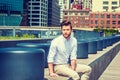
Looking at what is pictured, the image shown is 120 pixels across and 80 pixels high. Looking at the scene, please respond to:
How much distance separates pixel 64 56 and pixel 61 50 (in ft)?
0.56

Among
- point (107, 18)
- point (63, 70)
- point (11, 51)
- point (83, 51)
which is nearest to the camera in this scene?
point (11, 51)

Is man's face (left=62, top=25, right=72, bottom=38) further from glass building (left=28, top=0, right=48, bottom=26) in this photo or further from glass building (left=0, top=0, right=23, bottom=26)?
glass building (left=28, top=0, right=48, bottom=26)

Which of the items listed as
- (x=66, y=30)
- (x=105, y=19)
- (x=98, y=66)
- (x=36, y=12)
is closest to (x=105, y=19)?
(x=105, y=19)

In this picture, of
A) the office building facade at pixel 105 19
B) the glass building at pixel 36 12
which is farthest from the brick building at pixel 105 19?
the glass building at pixel 36 12

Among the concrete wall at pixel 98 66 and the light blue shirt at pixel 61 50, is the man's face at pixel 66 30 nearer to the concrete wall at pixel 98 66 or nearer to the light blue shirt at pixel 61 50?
the light blue shirt at pixel 61 50

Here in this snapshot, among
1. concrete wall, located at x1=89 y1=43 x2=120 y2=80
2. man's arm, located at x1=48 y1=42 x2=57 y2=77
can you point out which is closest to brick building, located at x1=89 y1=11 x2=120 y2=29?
concrete wall, located at x1=89 y1=43 x2=120 y2=80

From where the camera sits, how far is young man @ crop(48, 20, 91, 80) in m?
7.59

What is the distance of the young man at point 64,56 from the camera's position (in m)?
7.59

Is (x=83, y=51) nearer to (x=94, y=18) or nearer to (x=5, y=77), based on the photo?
(x=5, y=77)

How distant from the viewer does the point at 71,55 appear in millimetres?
7914

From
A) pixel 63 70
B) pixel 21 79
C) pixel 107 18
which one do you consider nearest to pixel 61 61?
pixel 63 70

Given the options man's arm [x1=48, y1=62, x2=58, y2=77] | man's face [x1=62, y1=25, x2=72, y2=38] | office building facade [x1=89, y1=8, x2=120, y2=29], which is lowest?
office building facade [x1=89, y1=8, x2=120, y2=29]

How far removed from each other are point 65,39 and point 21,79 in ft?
3.88

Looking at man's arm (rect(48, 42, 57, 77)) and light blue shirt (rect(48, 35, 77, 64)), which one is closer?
man's arm (rect(48, 42, 57, 77))
